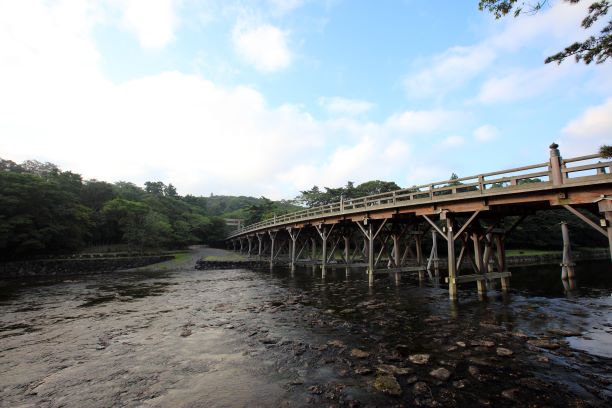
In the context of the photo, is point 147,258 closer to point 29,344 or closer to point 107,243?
point 107,243

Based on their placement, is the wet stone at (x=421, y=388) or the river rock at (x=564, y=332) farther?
the river rock at (x=564, y=332)

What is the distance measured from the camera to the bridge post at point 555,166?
8.66 meters

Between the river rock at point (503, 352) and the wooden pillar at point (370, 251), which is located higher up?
the wooden pillar at point (370, 251)

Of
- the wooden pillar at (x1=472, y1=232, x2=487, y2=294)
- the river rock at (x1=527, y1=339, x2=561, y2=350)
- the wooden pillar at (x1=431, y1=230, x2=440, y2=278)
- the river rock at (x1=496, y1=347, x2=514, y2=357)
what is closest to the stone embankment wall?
the wooden pillar at (x1=431, y1=230, x2=440, y2=278)

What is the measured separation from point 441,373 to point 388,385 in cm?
116

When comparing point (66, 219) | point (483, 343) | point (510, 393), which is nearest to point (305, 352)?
point (510, 393)

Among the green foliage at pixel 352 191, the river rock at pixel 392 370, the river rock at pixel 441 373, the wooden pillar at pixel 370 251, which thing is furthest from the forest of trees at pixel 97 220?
the river rock at pixel 441 373

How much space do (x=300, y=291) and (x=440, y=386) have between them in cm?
1110

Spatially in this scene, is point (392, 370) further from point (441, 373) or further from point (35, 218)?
point (35, 218)

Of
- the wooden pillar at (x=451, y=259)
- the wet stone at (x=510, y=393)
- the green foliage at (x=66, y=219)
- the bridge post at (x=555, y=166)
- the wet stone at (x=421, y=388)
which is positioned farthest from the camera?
the green foliage at (x=66, y=219)

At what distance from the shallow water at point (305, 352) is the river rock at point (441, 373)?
126mm

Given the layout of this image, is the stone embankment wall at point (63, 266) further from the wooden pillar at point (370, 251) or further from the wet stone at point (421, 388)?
the wet stone at point (421, 388)

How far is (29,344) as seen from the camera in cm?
757

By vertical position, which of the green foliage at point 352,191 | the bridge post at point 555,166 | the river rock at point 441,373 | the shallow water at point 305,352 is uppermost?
the green foliage at point 352,191
